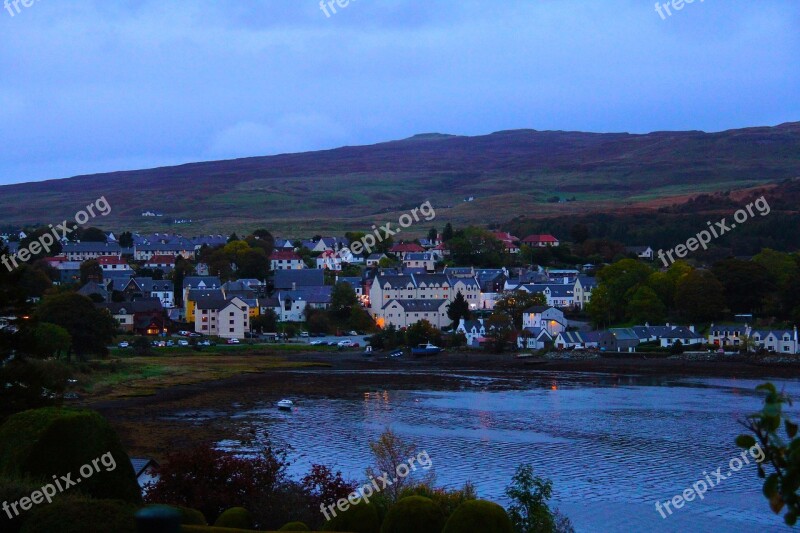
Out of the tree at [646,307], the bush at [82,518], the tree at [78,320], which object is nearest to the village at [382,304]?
the tree at [646,307]

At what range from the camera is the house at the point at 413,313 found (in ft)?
299

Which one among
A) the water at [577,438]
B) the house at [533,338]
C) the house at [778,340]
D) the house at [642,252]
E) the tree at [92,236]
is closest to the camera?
the water at [577,438]

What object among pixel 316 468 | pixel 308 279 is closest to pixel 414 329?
pixel 308 279

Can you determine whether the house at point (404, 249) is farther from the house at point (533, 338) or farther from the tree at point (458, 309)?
the house at point (533, 338)

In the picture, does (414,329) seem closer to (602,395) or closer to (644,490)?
(602,395)

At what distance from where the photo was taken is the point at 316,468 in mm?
18828

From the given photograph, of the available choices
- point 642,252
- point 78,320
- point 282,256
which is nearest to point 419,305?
point 282,256

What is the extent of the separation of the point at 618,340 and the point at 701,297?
27.2 ft

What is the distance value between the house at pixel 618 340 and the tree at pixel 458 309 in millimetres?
15654

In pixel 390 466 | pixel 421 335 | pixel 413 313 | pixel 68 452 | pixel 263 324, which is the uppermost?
pixel 413 313

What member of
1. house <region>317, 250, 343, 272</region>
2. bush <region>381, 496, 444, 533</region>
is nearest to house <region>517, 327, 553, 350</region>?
house <region>317, 250, 343, 272</region>

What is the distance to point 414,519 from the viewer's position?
45.4 feet

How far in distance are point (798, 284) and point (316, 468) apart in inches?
2550

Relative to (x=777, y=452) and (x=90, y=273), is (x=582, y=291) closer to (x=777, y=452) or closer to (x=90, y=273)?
(x=90, y=273)
